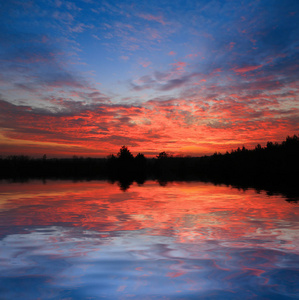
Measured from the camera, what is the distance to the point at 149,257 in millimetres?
7586

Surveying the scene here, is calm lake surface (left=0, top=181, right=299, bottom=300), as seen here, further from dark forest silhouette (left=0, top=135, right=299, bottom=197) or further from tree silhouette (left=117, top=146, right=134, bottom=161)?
tree silhouette (left=117, top=146, right=134, bottom=161)

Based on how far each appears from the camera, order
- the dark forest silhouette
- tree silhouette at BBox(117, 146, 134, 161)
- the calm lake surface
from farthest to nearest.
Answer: tree silhouette at BBox(117, 146, 134, 161) → the dark forest silhouette → the calm lake surface

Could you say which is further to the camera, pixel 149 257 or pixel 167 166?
pixel 167 166

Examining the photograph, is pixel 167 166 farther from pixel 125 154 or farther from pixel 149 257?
pixel 149 257

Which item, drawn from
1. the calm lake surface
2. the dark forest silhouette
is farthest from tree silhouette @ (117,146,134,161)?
the calm lake surface

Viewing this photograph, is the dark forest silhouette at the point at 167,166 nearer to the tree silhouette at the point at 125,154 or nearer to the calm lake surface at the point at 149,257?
the tree silhouette at the point at 125,154

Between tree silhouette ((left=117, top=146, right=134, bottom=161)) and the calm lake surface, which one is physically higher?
tree silhouette ((left=117, top=146, right=134, bottom=161))

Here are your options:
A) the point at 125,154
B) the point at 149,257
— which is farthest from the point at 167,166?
the point at 149,257

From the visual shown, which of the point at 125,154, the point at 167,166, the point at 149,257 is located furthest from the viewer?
the point at 167,166

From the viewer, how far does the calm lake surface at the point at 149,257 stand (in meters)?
5.62

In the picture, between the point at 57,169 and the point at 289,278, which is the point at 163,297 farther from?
the point at 57,169

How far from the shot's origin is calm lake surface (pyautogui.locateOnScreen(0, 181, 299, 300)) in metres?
5.62

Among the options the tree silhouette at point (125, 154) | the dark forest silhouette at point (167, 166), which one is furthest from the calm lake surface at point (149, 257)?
the tree silhouette at point (125, 154)

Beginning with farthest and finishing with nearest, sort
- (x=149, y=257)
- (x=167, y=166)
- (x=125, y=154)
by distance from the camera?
1. (x=167, y=166)
2. (x=125, y=154)
3. (x=149, y=257)
